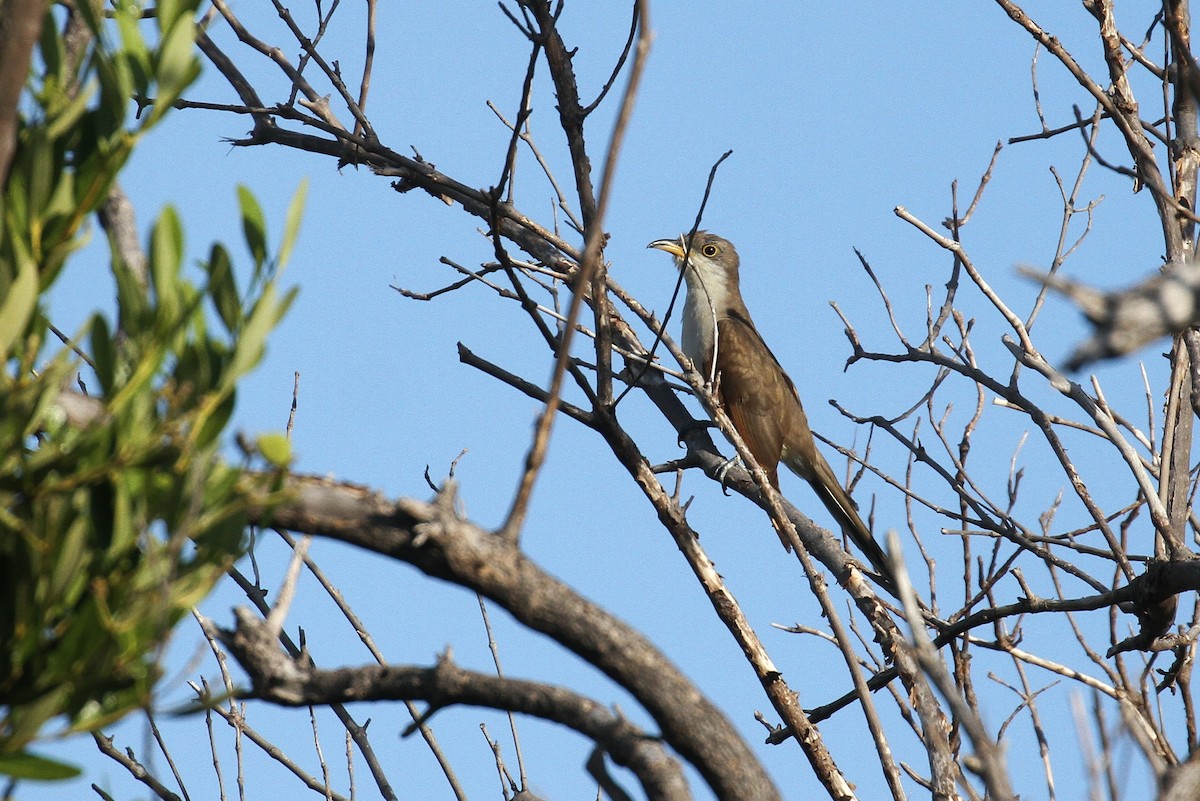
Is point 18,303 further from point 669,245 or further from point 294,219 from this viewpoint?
point 669,245

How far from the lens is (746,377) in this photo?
33.2ft

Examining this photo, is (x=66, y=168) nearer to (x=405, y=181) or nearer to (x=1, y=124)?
(x=1, y=124)

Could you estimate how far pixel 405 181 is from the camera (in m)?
5.70

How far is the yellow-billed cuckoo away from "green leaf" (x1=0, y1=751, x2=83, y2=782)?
25.2ft

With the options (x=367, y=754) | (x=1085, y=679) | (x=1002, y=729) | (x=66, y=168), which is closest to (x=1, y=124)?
(x=66, y=168)

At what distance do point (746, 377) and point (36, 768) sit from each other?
8505 mm

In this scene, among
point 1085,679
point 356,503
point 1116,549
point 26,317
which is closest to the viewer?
point 26,317

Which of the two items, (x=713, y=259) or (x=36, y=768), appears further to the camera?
(x=713, y=259)

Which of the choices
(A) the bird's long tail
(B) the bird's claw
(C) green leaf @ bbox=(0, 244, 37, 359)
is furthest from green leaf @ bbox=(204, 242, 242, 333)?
(A) the bird's long tail

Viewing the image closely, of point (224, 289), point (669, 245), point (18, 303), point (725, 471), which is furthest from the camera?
point (669, 245)

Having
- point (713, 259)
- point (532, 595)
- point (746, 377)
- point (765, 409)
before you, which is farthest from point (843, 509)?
point (532, 595)

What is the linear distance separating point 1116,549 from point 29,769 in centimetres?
381

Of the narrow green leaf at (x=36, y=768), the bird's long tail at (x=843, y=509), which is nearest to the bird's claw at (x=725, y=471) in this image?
the bird's long tail at (x=843, y=509)

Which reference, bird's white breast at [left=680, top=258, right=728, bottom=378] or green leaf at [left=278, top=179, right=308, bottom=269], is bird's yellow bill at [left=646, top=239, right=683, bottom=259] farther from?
green leaf at [left=278, top=179, right=308, bottom=269]
